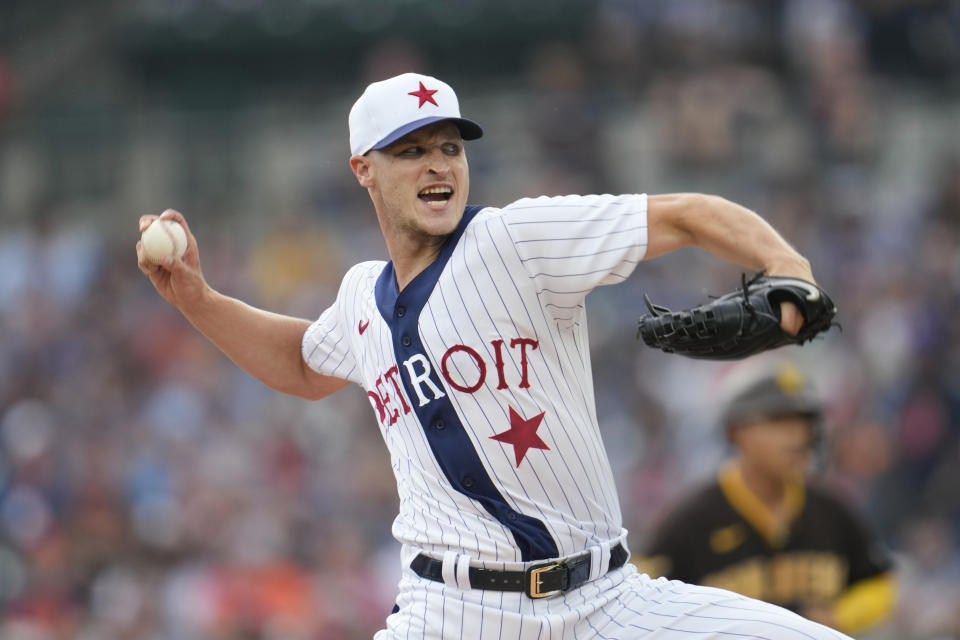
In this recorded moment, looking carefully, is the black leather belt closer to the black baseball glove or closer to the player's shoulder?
the black baseball glove

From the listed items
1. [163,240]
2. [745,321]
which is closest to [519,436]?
[745,321]

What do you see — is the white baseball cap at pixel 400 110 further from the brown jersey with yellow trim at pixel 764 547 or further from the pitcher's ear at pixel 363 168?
the brown jersey with yellow trim at pixel 764 547

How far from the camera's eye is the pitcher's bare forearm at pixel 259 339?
4082 mm

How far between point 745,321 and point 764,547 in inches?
94.0

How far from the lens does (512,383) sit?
134 inches

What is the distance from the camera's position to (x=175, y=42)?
46.6 ft

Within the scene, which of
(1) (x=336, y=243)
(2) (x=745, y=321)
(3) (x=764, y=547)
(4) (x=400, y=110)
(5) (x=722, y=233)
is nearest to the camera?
(2) (x=745, y=321)

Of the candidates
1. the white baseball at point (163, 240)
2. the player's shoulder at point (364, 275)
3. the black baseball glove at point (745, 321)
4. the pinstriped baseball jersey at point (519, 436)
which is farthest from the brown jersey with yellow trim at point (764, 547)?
the white baseball at point (163, 240)

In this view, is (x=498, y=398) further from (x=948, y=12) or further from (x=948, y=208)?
(x=948, y=12)

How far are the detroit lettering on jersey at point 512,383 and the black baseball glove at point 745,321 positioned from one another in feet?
0.81

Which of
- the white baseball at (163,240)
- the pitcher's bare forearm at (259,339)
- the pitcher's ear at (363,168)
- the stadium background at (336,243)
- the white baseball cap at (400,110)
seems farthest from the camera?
the stadium background at (336,243)

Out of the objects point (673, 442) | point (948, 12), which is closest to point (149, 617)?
point (673, 442)

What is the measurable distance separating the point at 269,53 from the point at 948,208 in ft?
23.9

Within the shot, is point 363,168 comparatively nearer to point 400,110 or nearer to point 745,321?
point 400,110
